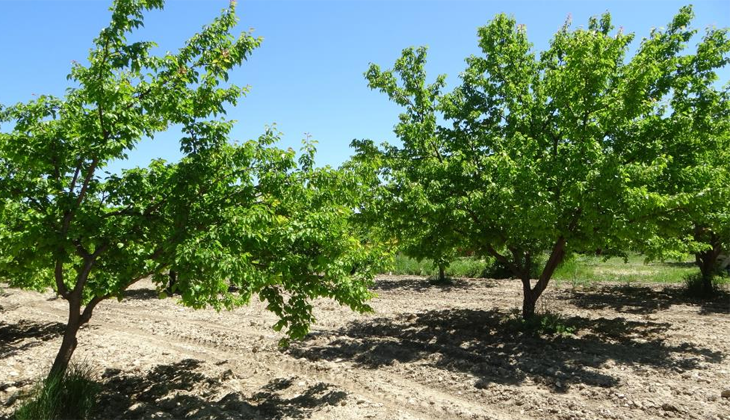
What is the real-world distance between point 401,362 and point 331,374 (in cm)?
147

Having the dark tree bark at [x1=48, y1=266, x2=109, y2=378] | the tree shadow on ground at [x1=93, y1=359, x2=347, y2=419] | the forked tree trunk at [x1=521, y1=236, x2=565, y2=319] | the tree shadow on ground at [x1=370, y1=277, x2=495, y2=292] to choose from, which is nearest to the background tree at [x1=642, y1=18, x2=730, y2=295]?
the forked tree trunk at [x1=521, y1=236, x2=565, y2=319]

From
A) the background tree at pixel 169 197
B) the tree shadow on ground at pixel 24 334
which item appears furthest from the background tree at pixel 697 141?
the tree shadow on ground at pixel 24 334

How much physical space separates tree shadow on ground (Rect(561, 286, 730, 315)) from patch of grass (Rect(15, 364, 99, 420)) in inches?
515

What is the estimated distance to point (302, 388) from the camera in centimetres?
807

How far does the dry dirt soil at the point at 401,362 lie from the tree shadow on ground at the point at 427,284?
449 cm

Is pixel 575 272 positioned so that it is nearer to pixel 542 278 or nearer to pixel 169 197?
pixel 542 278

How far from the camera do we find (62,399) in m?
6.51

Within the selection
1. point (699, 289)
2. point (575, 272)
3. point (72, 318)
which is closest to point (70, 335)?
point (72, 318)

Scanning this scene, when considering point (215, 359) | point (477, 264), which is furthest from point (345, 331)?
point (477, 264)

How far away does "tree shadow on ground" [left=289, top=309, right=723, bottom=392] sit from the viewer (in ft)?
27.7

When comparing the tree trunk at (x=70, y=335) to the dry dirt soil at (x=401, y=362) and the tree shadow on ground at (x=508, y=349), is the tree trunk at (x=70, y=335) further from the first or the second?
the tree shadow on ground at (x=508, y=349)

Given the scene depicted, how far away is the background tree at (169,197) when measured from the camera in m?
5.78

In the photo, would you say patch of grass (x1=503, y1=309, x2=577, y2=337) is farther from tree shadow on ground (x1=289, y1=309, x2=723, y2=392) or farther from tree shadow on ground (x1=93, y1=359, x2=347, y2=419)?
tree shadow on ground (x1=93, y1=359, x2=347, y2=419)

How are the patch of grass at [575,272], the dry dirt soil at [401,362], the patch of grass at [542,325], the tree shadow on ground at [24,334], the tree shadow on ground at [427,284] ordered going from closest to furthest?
the dry dirt soil at [401,362], the tree shadow on ground at [24,334], the patch of grass at [542,325], the tree shadow on ground at [427,284], the patch of grass at [575,272]
